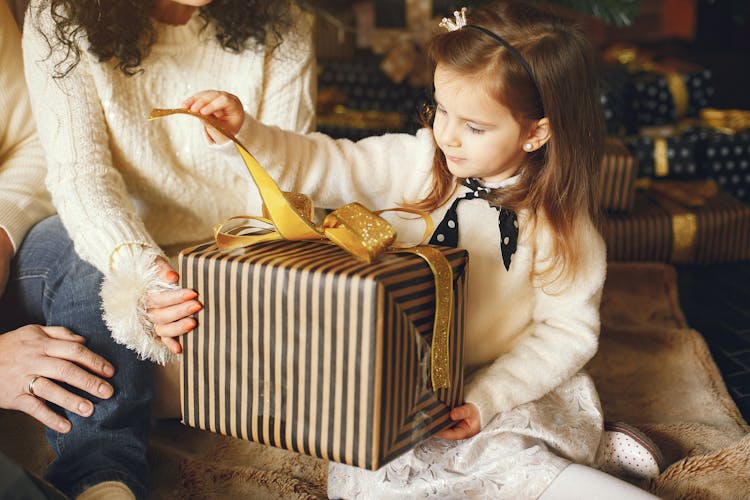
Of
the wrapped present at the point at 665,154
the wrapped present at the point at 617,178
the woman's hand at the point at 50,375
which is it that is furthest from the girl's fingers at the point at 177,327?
the wrapped present at the point at 665,154

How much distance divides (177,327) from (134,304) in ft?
0.32

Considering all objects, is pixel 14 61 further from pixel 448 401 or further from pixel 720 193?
pixel 720 193

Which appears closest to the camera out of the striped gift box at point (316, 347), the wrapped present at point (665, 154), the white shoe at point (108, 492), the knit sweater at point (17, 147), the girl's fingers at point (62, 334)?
the striped gift box at point (316, 347)

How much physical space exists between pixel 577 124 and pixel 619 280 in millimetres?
812

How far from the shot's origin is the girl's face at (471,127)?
97 centimetres

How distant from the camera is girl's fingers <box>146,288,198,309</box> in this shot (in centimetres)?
88

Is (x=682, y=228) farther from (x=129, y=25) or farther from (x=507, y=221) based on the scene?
(x=129, y=25)

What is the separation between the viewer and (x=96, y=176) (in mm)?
1139

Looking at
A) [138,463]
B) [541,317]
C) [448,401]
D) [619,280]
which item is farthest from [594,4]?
[138,463]

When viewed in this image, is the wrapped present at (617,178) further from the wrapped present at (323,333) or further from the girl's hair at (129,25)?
the wrapped present at (323,333)

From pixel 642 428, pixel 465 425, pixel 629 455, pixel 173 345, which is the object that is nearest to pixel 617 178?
pixel 642 428

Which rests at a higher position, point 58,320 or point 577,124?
point 577,124

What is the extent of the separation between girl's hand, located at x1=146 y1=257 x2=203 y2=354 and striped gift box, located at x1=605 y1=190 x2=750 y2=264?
1.21m

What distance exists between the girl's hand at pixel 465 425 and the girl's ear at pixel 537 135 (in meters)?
0.35
